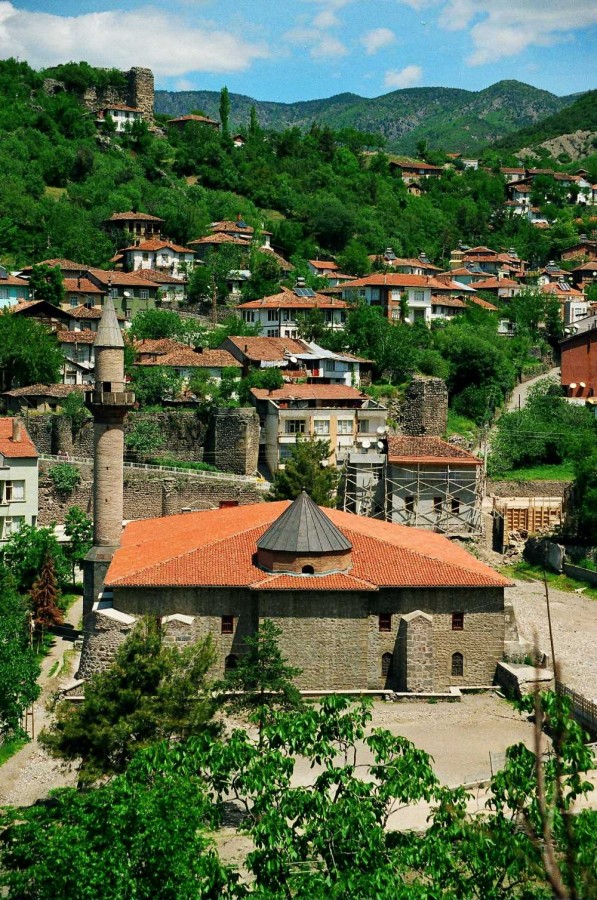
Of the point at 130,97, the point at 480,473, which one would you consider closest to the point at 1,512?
the point at 480,473

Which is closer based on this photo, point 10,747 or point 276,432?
point 10,747

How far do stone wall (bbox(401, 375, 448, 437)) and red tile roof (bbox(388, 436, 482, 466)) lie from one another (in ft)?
22.5

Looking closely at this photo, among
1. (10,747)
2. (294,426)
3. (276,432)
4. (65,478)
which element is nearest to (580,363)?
(294,426)

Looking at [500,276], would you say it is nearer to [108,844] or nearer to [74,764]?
[74,764]

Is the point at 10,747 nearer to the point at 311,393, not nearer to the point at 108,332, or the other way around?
the point at 108,332

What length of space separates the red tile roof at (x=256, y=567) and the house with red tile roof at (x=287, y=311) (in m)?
28.6

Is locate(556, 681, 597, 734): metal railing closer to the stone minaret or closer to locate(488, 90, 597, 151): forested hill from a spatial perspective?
the stone minaret

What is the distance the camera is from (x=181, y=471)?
41250 mm

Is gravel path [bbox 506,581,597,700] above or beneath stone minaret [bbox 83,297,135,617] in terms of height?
beneath

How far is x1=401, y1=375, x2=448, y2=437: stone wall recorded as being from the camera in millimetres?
46656

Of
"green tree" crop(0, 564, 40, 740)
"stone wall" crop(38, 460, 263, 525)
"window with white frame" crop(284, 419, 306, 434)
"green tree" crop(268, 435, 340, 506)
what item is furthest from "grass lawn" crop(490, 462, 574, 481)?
"green tree" crop(0, 564, 40, 740)

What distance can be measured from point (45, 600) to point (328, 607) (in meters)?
8.74

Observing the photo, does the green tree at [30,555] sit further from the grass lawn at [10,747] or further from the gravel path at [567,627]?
the gravel path at [567,627]

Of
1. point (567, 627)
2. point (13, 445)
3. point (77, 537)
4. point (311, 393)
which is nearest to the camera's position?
point (567, 627)
